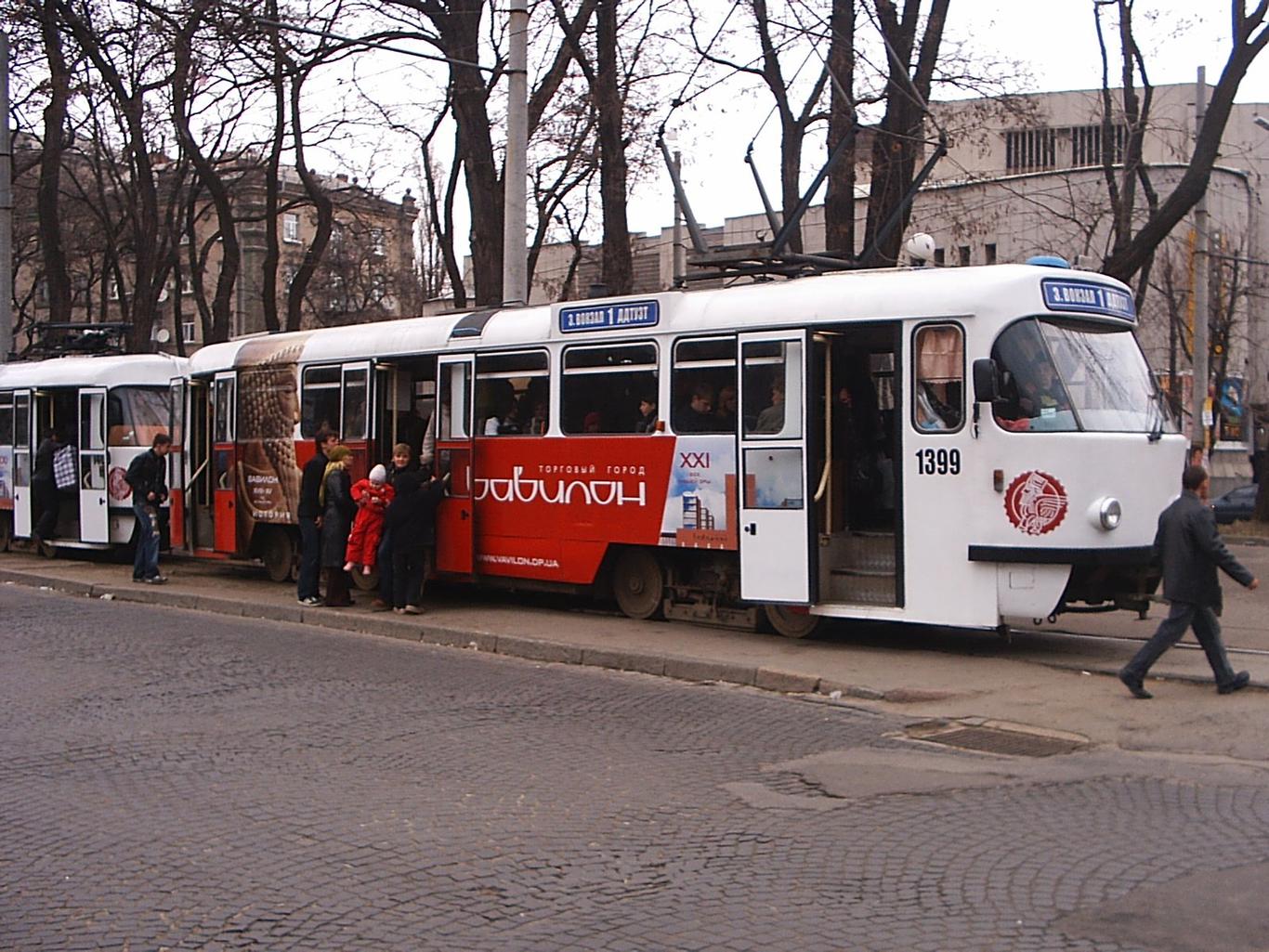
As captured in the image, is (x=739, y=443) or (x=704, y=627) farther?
(x=704, y=627)

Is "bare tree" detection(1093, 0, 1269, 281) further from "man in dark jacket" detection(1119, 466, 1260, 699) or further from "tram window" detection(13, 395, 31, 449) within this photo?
"tram window" detection(13, 395, 31, 449)

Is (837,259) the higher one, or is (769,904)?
(837,259)

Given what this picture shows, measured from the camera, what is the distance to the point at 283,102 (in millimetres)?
30359

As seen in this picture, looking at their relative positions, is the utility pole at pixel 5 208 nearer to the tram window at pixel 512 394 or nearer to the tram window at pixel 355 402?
the tram window at pixel 355 402

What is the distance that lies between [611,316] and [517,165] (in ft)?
13.1

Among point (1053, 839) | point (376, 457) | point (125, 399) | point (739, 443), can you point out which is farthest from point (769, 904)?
point (125, 399)

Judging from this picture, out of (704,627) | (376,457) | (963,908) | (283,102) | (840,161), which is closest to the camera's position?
(963,908)

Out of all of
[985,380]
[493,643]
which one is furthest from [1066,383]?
[493,643]

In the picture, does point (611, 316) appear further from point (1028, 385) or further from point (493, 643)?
point (1028, 385)

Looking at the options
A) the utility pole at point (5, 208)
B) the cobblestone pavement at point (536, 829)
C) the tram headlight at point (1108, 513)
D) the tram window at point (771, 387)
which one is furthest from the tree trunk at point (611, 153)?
the cobblestone pavement at point (536, 829)

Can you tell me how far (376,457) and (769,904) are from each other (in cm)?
1131

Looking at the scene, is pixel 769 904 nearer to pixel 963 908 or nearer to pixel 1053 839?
pixel 963 908

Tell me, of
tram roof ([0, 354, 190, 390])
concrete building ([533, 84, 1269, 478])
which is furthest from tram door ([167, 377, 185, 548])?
concrete building ([533, 84, 1269, 478])

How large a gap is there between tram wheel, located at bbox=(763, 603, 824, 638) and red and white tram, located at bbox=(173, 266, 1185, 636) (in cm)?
2
